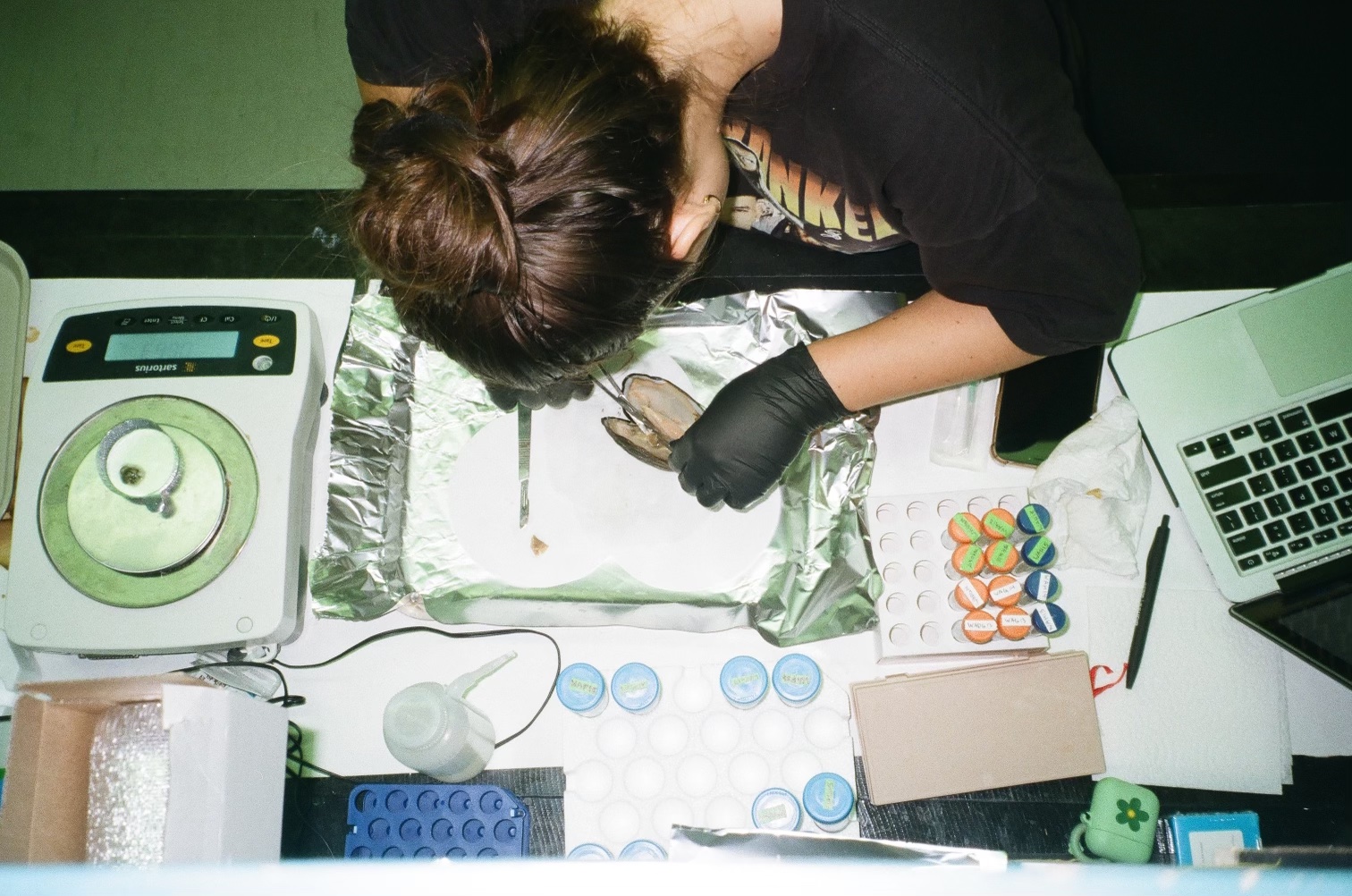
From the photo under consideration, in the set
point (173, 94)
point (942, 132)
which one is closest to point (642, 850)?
point (942, 132)

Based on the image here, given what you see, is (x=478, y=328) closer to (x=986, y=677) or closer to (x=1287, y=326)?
(x=986, y=677)

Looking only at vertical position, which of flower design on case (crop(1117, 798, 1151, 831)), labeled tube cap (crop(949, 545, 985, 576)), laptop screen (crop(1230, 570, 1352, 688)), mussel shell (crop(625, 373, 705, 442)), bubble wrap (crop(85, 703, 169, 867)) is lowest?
flower design on case (crop(1117, 798, 1151, 831))

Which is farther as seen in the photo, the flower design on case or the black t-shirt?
the flower design on case

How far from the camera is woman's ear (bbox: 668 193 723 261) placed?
2.20 ft

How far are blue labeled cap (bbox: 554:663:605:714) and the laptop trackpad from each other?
3.00ft

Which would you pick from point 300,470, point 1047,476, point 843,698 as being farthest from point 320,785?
point 1047,476

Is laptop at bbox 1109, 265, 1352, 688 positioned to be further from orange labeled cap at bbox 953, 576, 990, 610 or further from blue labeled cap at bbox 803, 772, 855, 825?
blue labeled cap at bbox 803, 772, 855, 825

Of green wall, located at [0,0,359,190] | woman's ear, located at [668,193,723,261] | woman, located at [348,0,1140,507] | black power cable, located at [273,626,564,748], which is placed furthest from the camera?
green wall, located at [0,0,359,190]

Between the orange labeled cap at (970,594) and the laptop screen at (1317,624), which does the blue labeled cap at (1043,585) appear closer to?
the orange labeled cap at (970,594)

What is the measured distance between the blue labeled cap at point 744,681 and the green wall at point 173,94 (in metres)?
1.20

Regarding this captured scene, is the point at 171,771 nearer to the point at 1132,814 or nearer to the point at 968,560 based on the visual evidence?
the point at 968,560

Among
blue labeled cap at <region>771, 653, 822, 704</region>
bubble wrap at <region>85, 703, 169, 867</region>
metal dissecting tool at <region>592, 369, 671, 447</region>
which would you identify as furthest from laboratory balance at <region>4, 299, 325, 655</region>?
blue labeled cap at <region>771, 653, 822, 704</region>

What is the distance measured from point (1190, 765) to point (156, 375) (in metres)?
1.29

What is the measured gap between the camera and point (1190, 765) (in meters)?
0.89
